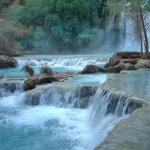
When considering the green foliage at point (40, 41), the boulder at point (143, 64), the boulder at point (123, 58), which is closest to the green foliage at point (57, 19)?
the green foliage at point (40, 41)

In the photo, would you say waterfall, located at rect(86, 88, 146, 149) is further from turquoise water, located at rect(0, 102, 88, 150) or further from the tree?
the tree

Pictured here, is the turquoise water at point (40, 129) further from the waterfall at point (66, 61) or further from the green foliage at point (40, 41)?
the green foliage at point (40, 41)

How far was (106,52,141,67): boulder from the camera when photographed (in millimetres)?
15804

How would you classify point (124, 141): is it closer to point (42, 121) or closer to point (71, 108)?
point (42, 121)

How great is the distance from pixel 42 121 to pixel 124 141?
4576mm

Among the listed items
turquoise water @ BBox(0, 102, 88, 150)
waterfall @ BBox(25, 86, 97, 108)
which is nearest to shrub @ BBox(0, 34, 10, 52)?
waterfall @ BBox(25, 86, 97, 108)

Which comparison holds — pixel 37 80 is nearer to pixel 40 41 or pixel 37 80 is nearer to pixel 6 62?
pixel 6 62

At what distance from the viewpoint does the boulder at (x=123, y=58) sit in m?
15.8

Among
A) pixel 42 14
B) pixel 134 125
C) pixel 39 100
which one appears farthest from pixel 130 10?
pixel 42 14

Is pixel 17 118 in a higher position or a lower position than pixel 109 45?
lower

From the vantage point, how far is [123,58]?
1678 cm

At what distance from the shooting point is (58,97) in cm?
1022

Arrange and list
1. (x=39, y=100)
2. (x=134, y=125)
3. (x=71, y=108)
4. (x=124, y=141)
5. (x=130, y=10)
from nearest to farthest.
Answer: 1. (x=124, y=141)
2. (x=134, y=125)
3. (x=71, y=108)
4. (x=39, y=100)
5. (x=130, y=10)

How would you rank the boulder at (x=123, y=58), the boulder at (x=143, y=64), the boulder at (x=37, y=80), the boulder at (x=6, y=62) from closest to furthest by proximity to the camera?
the boulder at (x=37, y=80)
the boulder at (x=143, y=64)
the boulder at (x=123, y=58)
the boulder at (x=6, y=62)
